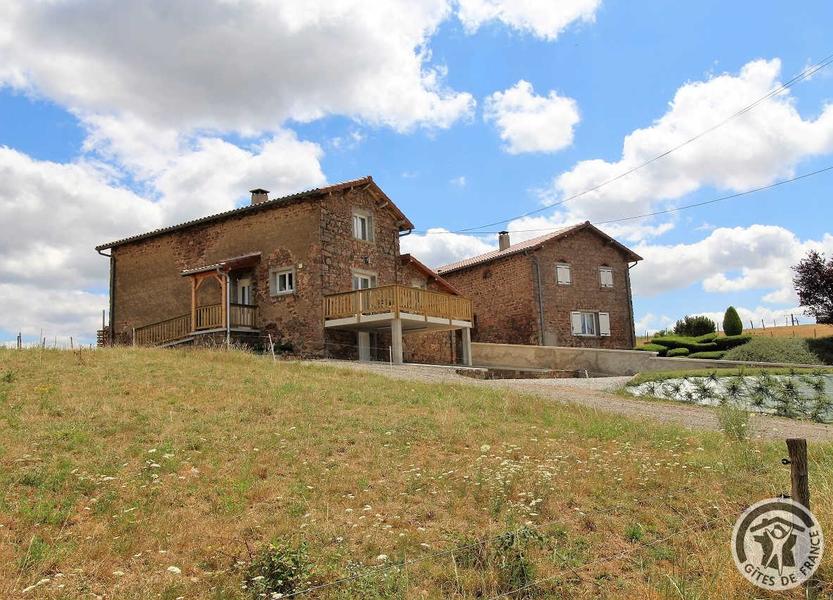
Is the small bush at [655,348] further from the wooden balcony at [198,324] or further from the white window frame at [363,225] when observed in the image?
the wooden balcony at [198,324]

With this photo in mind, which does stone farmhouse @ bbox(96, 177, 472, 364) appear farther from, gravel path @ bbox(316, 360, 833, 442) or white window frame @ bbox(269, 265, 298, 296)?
gravel path @ bbox(316, 360, 833, 442)

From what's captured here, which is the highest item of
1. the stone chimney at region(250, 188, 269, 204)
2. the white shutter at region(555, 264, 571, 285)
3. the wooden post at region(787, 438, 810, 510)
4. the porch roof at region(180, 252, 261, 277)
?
the stone chimney at region(250, 188, 269, 204)

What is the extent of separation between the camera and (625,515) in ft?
22.8

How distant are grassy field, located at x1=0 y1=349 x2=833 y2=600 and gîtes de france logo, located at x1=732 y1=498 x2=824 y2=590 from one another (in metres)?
0.12

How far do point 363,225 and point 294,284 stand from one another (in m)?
3.98

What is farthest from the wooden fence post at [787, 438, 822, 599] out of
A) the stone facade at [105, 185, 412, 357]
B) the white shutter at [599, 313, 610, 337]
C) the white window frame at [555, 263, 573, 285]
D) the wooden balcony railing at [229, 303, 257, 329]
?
the white shutter at [599, 313, 610, 337]

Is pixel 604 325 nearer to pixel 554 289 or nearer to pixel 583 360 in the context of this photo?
pixel 554 289

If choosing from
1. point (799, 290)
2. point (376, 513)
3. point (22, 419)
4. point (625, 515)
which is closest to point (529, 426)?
point (625, 515)

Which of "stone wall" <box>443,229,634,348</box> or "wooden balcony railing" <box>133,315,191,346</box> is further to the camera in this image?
"stone wall" <box>443,229,634,348</box>

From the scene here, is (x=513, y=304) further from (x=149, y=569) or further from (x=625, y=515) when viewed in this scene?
(x=149, y=569)

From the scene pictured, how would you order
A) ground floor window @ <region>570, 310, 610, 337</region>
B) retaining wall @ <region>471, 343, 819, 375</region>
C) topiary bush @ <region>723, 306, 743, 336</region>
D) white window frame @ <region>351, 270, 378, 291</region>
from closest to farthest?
retaining wall @ <region>471, 343, 819, 375</region>, white window frame @ <region>351, 270, 378, 291</region>, ground floor window @ <region>570, 310, 610, 337</region>, topiary bush @ <region>723, 306, 743, 336</region>

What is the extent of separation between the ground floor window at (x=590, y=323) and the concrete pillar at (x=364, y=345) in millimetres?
13381

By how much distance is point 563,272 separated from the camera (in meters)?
34.5

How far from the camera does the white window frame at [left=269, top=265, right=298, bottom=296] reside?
24.2 meters
